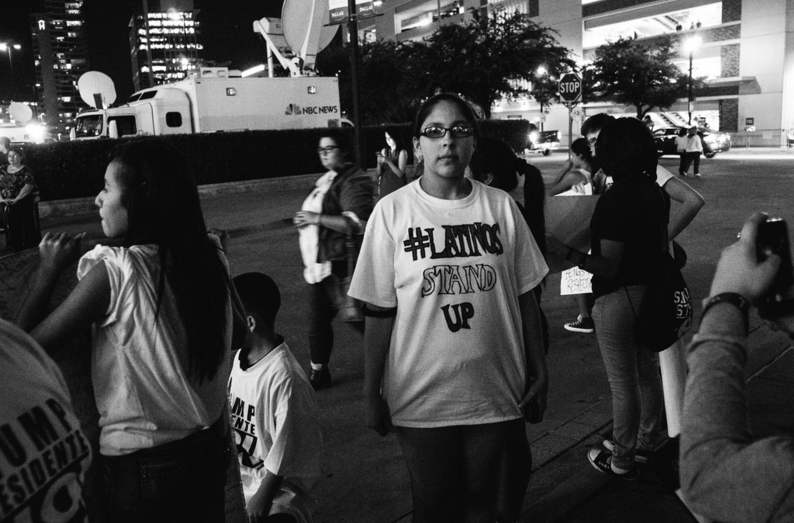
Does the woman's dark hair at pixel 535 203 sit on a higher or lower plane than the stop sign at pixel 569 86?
lower

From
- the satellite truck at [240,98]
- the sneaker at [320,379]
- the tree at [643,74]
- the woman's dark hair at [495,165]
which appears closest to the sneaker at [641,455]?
the woman's dark hair at [495,165]

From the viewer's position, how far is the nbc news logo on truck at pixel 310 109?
24266 millimetres

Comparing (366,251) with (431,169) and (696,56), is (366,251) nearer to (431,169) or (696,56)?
(431,169)

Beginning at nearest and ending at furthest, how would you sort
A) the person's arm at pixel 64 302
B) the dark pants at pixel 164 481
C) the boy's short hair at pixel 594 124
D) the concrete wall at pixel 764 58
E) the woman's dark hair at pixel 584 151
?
the person's arm at pixel 64 302 → the dark pants at pixel 164 481 → the boy's short hair at pixel 594 124 → the woman's dark hair at pixel 584 151 → the concrete wall at pixel 764 58

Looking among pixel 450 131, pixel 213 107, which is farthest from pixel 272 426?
pixel 213 107

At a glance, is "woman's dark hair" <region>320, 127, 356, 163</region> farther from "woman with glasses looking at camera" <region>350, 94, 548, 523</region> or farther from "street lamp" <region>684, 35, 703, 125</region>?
"street lamp" <region>684, 35, 703, 125</region>

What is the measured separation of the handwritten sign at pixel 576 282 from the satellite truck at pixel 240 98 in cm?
1829

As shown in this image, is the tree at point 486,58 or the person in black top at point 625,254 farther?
the tree at point 486,58

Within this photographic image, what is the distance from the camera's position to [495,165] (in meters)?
→ 3.78

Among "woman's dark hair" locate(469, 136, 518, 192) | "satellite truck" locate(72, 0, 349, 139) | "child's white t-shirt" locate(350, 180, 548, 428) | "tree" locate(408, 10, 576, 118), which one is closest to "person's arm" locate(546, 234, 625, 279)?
"woman's dark hair" locate(469, 136, 518, 192)

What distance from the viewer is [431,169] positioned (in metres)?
2.57

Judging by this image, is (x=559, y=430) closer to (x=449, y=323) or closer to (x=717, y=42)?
(x=449, y=323)

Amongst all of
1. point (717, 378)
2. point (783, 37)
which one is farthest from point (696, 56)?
point (717, 378)

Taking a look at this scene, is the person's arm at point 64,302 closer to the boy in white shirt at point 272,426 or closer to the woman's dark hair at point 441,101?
the boy in white shirt at point 272,426
